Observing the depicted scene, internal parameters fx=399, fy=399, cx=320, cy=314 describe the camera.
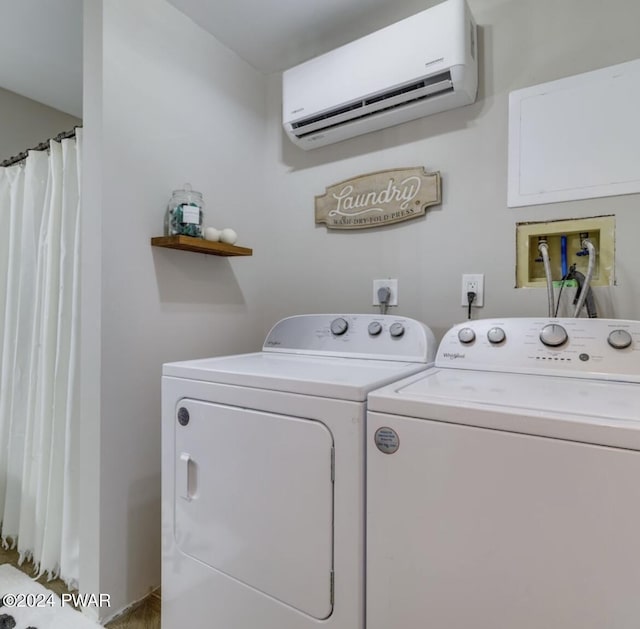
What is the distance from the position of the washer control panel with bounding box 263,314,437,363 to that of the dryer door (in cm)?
55

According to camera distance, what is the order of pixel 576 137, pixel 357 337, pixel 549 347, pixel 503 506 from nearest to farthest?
1. pixel 503 506
2. pixel 549 347
3. pixel 576 137
4. pixel 357 337

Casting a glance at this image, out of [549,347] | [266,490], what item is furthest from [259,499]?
[549,347]

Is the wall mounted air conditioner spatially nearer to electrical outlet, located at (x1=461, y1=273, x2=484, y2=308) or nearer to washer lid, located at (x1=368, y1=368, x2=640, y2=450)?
electrical outlet, located at (x1=461, y1=273, x2=484, y2=308)

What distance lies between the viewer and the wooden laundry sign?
169cm

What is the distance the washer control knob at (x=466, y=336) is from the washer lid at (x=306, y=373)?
16 centimetres

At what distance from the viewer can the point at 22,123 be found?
2467 mm

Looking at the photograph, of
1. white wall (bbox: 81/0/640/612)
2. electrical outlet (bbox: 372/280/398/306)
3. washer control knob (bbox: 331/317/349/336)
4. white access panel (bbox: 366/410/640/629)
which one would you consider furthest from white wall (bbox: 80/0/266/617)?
white access panel (bbox: 366/410/640/629)

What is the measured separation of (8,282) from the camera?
193cm

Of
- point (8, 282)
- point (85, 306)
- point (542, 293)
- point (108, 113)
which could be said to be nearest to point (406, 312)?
point (542, 293)

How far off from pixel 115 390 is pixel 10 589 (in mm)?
968

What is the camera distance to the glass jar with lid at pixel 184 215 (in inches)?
62.2

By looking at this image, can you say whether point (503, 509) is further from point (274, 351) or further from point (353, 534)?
point (274, 351)

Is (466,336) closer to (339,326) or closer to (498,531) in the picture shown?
(339,326)

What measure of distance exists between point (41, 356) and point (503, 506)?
1840 millimetres
